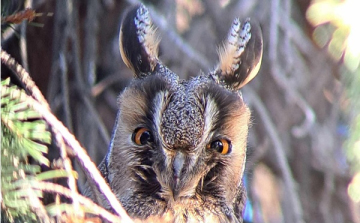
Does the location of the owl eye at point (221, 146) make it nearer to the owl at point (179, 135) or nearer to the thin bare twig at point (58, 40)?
the owl at point (179, 135)

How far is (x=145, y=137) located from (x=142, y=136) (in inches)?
0.5

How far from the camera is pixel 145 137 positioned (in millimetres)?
1579

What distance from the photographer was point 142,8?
1.74 metres

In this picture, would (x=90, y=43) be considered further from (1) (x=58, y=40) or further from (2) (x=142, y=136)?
(2) (x=142, y=136)

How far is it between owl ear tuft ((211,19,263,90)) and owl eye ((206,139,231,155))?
0.20 m

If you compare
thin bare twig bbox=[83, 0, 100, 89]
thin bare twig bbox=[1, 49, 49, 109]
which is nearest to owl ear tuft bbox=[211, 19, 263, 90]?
thin bare twig bbox=[83, 0, 100, 89]

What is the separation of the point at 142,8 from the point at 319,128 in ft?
3.68

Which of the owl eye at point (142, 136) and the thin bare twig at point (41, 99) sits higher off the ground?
the owl eye at point (142, 136)

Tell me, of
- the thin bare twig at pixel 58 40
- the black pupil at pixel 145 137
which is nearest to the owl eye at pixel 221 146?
the black pupil at pixel 145 137

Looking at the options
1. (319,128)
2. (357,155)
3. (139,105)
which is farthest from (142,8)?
(319,128)

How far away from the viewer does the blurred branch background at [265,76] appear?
2.03m

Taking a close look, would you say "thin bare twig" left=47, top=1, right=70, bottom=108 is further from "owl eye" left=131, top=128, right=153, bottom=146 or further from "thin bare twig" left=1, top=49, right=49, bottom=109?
"thin bare twig" left=1, top=49, right=49, bottom=109

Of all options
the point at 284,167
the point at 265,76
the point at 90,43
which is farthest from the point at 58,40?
the point at 265,76

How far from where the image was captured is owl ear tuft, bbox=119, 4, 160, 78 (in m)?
1.73
